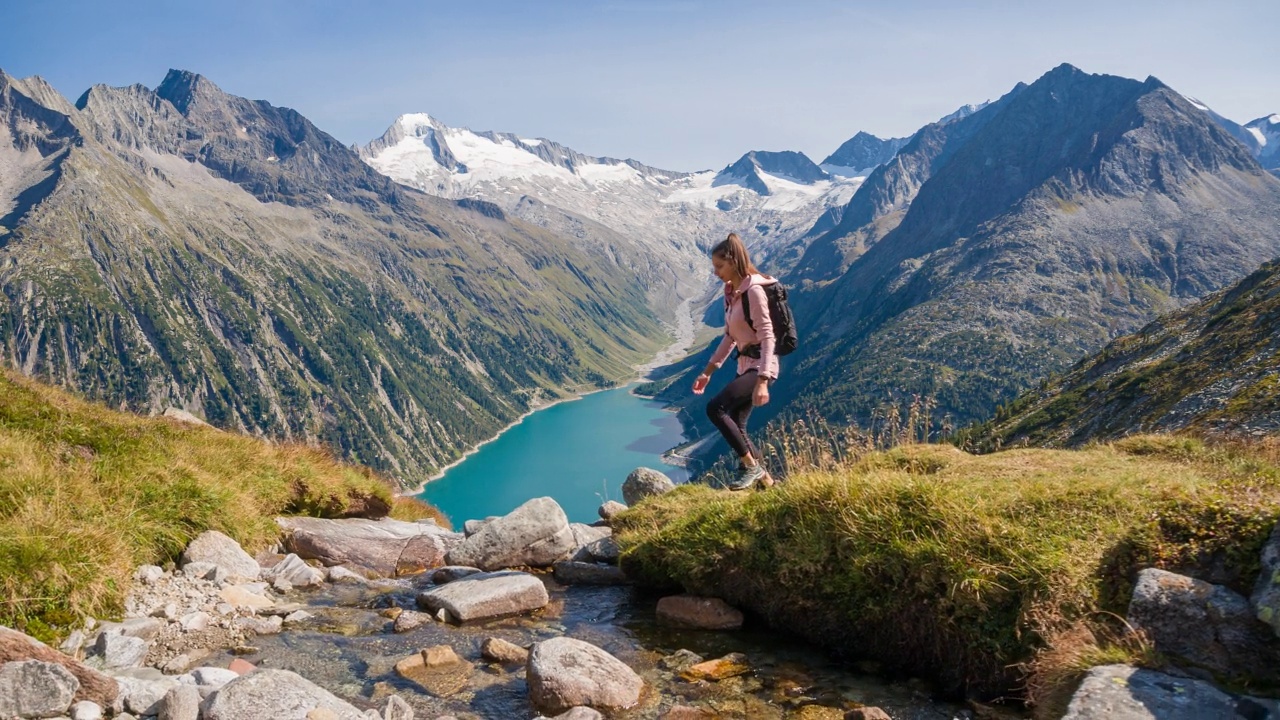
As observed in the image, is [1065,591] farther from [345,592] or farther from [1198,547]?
[345,592]

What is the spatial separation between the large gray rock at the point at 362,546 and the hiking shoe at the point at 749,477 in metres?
7.49

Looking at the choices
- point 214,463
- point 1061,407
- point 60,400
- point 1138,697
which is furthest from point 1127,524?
point 1061,407

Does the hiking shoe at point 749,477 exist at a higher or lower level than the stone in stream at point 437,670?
higher

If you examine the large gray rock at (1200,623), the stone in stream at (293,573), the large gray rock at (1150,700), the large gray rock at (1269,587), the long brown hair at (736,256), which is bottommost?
the stone in stream at (293,573)

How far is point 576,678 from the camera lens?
8.15 metres

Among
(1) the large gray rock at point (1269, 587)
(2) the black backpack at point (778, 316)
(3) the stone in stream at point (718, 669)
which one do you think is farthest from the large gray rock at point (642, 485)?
(1) the large gray rock at point (1269, 587)

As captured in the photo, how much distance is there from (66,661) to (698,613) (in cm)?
754

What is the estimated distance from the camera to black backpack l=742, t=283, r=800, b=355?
37.3 ft

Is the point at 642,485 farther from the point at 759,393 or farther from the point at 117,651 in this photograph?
the point at 117,651

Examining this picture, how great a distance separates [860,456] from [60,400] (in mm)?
16918

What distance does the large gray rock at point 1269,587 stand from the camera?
18.6 feet

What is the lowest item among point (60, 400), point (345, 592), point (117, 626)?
point (345, 592)

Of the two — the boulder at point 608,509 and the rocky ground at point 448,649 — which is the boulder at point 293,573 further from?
the boulder at point 608,509

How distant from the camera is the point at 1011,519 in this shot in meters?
8.40
